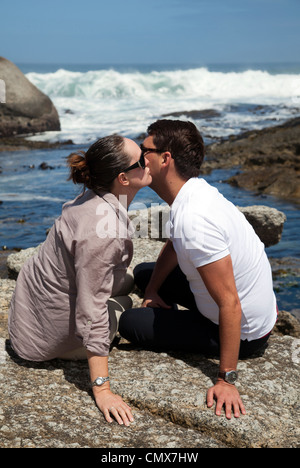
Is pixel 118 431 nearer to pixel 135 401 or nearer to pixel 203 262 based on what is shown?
pixel 135 401

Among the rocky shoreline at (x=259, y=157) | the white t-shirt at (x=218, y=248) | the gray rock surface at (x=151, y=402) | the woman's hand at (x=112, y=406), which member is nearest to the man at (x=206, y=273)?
the white t-shirt at (x=218, y=248)

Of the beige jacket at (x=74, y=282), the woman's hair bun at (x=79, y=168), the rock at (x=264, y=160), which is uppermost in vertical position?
the woman's hair bun at (x=79, y=168)

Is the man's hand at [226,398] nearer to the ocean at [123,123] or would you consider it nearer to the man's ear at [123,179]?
the man's ear at [123,179]

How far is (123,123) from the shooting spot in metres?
24.1

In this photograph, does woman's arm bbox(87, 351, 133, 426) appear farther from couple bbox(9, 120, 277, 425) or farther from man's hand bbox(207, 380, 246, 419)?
man's hand bbox(207, 380, 246, 419)

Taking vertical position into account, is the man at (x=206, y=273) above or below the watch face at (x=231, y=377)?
above

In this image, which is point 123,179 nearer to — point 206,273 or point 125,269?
point 125,269

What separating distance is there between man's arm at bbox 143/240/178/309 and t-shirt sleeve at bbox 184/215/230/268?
2.98 ft

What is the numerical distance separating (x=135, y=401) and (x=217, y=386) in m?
0.47

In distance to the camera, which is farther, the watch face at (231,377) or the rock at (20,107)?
the rock at (20,107)

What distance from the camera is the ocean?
9.61m

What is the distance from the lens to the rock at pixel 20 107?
2027cm

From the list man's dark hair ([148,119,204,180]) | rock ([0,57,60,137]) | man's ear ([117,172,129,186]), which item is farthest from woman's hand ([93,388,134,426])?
rock ([0,57,60,137])

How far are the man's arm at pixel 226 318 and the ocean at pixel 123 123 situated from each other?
3.61 m
